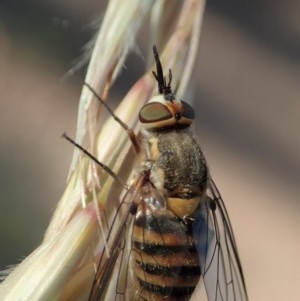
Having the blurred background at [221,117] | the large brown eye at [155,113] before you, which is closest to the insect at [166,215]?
the large brown eye at [155,113]

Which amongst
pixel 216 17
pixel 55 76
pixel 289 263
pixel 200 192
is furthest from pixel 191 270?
pixel 216 17

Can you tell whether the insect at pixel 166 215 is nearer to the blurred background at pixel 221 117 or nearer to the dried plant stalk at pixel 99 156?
the dried plant stalk at pixel 99 156

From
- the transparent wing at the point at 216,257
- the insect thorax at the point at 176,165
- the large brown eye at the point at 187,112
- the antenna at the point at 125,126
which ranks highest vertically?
the large brown eye at the point at 187,112

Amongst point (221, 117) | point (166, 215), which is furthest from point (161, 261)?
point (221, 117)

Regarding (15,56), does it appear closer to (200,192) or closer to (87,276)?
(200,192)

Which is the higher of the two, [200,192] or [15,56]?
[15,56]

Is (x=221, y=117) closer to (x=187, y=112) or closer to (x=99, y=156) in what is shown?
(x=187, y=112)
